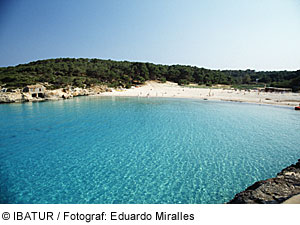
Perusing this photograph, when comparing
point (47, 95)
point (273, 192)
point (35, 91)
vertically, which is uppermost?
point (35, 91)

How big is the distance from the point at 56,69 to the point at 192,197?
62.1 meters

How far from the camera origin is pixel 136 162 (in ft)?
25.5

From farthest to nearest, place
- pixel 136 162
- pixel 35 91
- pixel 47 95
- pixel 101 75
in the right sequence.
Answer: pixel 101 75 → pixel 35 91 → pixel 47 95 → pixel 136 162

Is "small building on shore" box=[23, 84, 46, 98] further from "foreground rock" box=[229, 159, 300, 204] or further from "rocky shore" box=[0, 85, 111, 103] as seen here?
"foreground rock" box=[229, 159, 300, 204]

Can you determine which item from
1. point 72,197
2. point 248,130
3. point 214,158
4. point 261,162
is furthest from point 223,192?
point 248,130

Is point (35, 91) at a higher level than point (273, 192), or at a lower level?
higher

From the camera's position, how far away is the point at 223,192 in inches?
222

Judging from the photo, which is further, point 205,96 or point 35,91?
point 205,96

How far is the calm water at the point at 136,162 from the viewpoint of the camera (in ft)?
18.4

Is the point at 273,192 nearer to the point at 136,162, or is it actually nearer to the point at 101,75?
the point at 136,162


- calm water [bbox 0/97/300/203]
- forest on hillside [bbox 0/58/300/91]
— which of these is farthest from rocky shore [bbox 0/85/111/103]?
calm water [bbox 0/97/300/203]

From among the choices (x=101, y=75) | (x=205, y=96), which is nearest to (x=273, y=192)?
(x=205, y=96)
